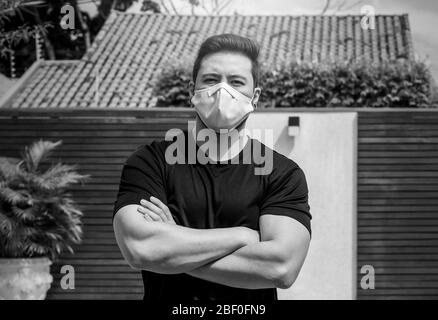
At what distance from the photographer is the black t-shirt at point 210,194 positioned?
1.99m

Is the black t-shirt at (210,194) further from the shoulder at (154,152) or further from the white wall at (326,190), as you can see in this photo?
the white wall at (326,190)

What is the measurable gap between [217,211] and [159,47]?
14041 mm

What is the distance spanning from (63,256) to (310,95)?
3.29 meters

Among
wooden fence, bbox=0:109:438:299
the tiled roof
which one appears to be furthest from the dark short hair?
the tiled roof

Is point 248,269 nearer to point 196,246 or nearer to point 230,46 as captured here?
point 196,246

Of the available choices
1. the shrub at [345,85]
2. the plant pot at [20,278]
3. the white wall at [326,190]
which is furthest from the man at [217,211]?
the shrub at [345,85]

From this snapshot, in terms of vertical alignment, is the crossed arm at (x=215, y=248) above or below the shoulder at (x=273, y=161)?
below

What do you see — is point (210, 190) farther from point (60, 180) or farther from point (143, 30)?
point (143, 30)

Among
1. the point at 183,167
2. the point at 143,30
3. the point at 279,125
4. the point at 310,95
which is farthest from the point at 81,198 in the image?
the point at 143,30

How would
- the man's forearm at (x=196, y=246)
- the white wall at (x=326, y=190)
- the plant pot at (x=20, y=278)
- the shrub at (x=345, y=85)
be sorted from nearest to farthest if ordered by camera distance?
the man's forearm at (x=196, y=246), the plant pot at (x=20, y=278), the white wall at (x=326, y=190), the shrub at (x=345, y=85)

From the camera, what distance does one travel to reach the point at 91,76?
14578mm

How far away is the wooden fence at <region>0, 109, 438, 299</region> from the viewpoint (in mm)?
8188

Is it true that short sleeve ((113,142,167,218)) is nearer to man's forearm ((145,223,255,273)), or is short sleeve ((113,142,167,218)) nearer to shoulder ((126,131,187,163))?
shoulder ((126,131,187,163))

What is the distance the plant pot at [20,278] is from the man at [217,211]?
5.77m
